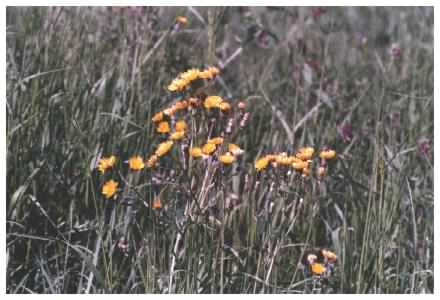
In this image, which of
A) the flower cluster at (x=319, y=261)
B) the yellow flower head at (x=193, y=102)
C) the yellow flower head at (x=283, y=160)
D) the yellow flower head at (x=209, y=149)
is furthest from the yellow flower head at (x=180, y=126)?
the flower cluster at (x=319, y=261)

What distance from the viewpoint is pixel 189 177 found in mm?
2531

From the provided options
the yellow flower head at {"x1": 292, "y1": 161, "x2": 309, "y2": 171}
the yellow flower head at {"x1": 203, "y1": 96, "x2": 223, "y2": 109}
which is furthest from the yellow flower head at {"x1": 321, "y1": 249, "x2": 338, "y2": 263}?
the yellow flower head at {"x1": 203, "y1": 96, "x2": 223, "y2": 109}

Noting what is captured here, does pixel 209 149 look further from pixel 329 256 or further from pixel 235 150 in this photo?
pixel 329 256

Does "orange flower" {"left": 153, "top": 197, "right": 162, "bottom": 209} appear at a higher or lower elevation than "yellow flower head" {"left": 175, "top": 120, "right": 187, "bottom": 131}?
lower

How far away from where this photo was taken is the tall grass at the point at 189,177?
2.54m

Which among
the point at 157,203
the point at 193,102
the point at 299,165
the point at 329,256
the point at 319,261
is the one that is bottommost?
the point at 319,261

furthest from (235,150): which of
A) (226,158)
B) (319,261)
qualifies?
(319,261)

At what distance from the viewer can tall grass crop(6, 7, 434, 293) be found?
2.54 meters

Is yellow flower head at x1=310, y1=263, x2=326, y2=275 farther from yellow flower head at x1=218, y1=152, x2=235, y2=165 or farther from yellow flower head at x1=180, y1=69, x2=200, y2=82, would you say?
yellow flower head at x1=180, y1=69, x2=200, y2=82

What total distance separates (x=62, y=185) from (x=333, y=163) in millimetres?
1050

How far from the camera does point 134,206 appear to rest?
110 inches

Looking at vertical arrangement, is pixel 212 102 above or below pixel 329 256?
above
